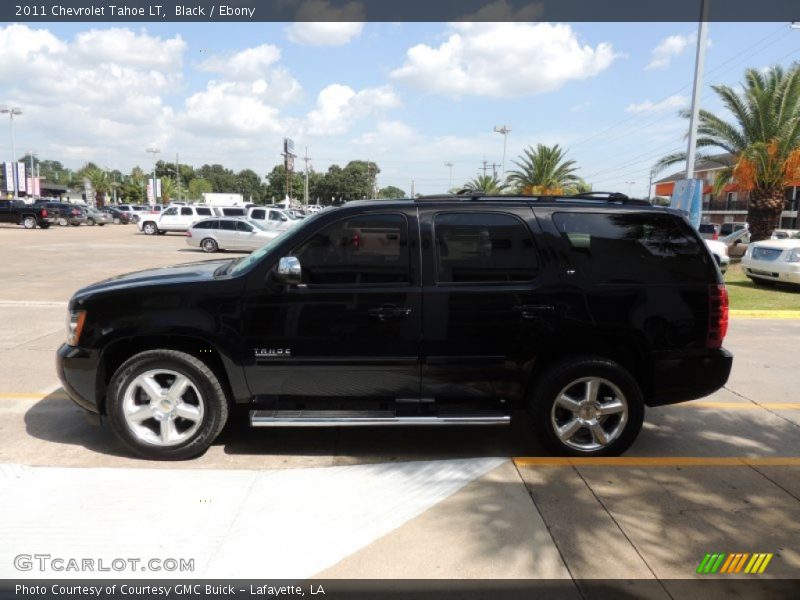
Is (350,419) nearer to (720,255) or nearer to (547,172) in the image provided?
(720,255)

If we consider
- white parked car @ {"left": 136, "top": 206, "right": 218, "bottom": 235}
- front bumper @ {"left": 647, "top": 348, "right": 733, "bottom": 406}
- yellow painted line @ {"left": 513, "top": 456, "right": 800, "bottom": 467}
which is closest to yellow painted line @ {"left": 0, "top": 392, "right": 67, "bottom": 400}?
yellow painted line @ {"left": 513, "top": 456, "right": 800, "bottom": 467}

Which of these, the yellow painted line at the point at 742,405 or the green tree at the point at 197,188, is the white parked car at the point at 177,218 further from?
the green tree at the point at 197,188

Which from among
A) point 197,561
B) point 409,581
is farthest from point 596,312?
point 197,561

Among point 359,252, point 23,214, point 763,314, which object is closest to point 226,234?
point 763,314

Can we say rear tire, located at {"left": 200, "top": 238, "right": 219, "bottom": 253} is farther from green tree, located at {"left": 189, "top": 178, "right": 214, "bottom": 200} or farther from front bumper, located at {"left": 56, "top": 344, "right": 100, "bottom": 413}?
green tree, located at {"left": 189, "top": 178, "right": 214, "bottom": 200}

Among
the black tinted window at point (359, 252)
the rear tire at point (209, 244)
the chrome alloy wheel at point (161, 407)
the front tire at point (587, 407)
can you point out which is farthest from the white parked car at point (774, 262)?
the rear tire at point (209, 244)

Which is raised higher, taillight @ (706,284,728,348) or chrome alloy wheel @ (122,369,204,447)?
taillight @ (706,284,728,348)

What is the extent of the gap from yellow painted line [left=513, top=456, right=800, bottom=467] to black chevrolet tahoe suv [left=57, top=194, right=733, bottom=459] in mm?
98

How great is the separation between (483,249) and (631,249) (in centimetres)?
106

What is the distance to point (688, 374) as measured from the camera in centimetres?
408

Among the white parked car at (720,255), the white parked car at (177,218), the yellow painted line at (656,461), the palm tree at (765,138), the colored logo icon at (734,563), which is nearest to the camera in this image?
the colored logo icon at (734,563)

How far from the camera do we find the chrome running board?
3.81 metres

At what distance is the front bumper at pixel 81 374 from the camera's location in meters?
3.88

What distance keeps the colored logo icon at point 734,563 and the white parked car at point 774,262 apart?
1307cm
